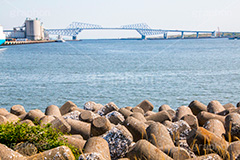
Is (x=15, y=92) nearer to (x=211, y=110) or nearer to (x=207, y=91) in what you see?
(x=207, y=91)

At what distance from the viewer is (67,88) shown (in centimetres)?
2414

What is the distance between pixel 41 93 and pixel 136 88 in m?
6.20

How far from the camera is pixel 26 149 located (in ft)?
16.8

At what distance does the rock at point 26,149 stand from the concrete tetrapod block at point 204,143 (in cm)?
242

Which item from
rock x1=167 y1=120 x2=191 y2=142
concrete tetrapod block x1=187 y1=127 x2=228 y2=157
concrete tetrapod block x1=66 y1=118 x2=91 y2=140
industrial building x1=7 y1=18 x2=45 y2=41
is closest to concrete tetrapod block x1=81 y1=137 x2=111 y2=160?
concrete tetrapod block x1=187 y1=127 x2=228 y2=157

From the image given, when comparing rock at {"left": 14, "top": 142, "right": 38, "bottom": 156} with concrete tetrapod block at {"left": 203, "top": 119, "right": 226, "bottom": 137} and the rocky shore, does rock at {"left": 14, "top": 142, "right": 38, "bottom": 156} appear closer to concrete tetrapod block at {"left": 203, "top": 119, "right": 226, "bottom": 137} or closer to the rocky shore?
the rocky shore

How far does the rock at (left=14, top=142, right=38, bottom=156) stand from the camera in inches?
201

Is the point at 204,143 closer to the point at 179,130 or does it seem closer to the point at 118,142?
Result: the point at 179,130

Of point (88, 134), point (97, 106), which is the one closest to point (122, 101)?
point (97, 106)

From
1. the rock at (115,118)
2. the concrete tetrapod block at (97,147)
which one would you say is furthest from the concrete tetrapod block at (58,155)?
the rock at (115,118)

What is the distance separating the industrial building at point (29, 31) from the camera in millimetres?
162875

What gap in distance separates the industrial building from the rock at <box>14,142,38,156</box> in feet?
537

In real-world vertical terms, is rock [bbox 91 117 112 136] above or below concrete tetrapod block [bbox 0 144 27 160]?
below

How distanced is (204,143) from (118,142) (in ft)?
4.48
